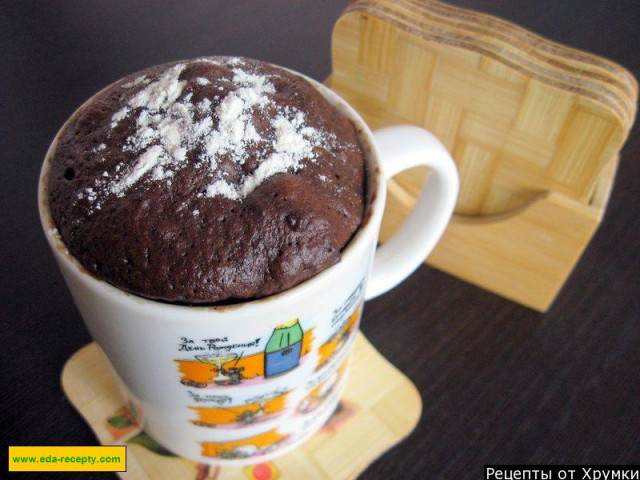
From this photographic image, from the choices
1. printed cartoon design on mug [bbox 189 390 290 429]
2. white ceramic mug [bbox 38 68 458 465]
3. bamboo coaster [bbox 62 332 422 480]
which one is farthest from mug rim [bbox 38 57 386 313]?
bamboo coaster [bbox 62 332 422 480]

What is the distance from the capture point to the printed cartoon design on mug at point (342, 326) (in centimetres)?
49

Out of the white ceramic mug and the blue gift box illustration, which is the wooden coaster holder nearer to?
the white ceramic mug

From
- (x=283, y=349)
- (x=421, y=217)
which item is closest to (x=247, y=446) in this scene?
(x=283, y=349)

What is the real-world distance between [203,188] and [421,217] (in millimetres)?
274

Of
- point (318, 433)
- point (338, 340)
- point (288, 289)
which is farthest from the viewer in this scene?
point (318, 433)

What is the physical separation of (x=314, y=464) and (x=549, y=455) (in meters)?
0.26

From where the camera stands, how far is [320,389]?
1.91 feet

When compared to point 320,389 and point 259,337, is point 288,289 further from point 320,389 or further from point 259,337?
point 320,389

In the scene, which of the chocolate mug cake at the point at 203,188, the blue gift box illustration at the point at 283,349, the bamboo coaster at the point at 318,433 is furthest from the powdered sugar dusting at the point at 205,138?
the bamboo coaster at the point at 318,433

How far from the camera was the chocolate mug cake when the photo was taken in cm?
41

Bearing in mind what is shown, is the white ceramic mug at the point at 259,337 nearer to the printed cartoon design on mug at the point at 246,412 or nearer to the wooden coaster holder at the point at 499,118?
the printed cartoon design on mug at the point at 246,412

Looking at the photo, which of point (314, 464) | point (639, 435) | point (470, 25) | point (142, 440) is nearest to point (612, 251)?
point (639, 435)

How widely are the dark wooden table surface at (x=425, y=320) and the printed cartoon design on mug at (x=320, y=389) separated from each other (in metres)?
0.10

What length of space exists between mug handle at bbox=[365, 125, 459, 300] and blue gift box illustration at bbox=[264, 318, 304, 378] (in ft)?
0.45
